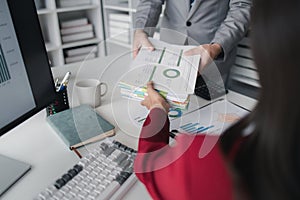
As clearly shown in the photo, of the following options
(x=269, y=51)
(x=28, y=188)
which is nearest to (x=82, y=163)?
(x=28, y=188)

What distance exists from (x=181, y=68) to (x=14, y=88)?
51 centimetres

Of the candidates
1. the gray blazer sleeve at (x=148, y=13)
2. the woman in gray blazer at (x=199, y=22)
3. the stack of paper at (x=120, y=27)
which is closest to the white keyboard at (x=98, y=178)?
the woman in gray blazer at (x=199, y=22)

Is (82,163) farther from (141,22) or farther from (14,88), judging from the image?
(141,22)

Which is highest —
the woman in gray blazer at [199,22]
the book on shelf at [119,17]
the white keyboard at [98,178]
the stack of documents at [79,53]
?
the woman in gray blazer at [199,22]

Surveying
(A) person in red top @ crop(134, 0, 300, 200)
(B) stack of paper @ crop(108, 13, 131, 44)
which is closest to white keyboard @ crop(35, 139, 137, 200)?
(A) person in red top @ crop(134, 0, 300, 200)

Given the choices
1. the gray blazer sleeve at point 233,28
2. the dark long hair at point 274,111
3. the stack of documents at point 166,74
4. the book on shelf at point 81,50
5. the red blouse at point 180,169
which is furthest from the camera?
the book on shelf at point 81,50

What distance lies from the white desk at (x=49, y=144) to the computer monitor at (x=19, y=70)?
0.04 m

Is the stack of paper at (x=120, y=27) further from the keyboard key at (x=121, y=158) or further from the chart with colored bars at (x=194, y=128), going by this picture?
the keyboard key at (x=121, y=158)

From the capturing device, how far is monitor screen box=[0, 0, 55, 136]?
0.68 meters

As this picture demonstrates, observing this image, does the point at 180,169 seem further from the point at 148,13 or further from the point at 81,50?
the point at 81,50

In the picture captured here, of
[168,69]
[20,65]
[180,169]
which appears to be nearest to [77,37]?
[168,69]

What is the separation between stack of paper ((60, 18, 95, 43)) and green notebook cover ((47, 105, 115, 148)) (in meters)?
1.97

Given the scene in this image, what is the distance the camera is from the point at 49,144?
2.71 ft

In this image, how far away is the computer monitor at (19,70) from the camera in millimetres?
684
